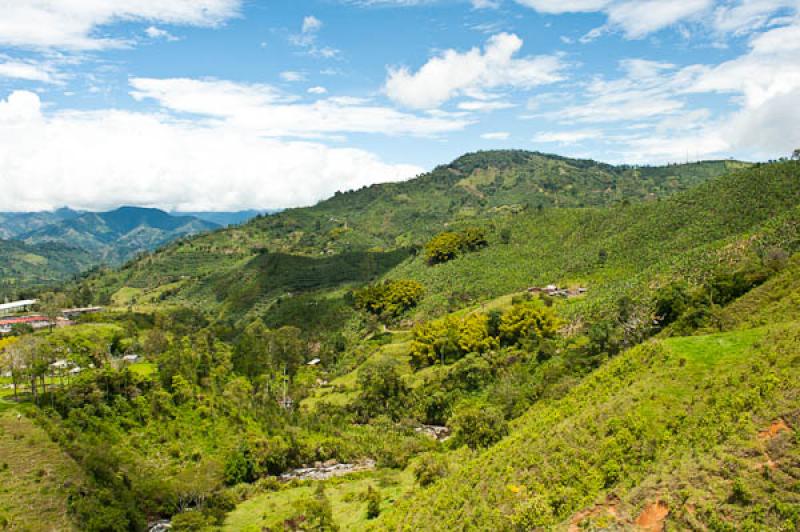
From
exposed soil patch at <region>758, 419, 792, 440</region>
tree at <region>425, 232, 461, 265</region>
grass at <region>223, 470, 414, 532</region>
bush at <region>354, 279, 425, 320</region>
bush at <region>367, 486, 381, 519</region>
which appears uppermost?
tree at <region>425, 232, 461, 265</region>

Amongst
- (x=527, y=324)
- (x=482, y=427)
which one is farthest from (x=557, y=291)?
(x=482, y=427)

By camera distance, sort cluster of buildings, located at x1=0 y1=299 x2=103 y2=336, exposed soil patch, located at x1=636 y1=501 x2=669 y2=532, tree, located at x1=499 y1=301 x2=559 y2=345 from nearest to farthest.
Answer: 1. exposed soil patch, located at x1=636 y1=501 x2=669 y2=532
2. tree, located at x1=499 y1=301 x2=559 y2=345
3. cluster of buildings, located at x1=0 y1=299 x2=103 y2=336

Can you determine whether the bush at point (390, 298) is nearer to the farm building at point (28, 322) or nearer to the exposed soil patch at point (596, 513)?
the farm building at point (28, 322)

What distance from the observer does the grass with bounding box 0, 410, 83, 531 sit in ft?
111

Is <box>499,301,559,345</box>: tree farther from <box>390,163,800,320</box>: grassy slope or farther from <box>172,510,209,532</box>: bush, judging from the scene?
<box>172,510,209,532</box>: bush

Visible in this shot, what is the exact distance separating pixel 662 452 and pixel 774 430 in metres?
4.35

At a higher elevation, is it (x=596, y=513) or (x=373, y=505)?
(x=596, y=513)

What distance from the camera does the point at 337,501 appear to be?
43.9 metres

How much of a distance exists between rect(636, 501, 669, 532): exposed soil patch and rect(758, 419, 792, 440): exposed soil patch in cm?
475

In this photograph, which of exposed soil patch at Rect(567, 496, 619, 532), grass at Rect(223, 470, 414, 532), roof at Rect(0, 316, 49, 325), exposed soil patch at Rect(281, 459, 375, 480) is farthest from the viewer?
roof at Rect(0, 316, 49, 325)

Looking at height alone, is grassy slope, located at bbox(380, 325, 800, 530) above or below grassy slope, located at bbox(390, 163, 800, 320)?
below

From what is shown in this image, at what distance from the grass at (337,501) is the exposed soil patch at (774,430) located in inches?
1076

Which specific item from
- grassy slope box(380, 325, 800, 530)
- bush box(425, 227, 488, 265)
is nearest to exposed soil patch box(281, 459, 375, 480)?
grassy slope box(380, 325, 800, 530)

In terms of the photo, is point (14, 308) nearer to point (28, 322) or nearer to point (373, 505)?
point (28, 322)
